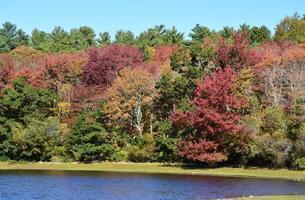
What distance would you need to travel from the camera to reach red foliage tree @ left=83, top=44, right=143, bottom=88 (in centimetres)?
9181

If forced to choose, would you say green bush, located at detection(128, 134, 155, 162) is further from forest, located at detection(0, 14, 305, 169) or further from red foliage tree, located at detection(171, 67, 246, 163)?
red foliage tree, located at detection(171, 67, 246, 163)

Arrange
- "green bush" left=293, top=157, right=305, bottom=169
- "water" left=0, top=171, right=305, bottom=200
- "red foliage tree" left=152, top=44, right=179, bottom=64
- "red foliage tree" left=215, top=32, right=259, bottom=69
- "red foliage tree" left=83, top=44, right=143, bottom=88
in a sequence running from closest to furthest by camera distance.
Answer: "water" left=0, top=171, right=305, bottom=200 < "green bush" left=293, top=157, right=305, bottom=169 < "red foliage tree" left=215, top=32, right=259, bottom=69 < "red foliage tree" left=83, top=44, right=143, bottom=88 < "red foliage tree" left=152, top=44, right=179, bottom=64

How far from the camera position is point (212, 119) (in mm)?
63219

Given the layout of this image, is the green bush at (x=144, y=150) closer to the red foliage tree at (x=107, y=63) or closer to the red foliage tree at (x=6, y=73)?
the red foliage tree at (x=107, y=63)

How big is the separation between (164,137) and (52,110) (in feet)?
70.8

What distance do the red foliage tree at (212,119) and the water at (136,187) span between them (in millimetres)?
8037

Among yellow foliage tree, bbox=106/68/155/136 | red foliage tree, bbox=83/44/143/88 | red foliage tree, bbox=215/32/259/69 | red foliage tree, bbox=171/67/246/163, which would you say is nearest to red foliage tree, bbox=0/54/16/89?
red foliage tree, bbox=83/44/143/88

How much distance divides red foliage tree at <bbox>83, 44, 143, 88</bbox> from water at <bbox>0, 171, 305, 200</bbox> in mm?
35417

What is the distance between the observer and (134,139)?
2963 inches

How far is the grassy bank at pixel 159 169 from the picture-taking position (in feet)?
184

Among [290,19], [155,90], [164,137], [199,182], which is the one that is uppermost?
[290,19]

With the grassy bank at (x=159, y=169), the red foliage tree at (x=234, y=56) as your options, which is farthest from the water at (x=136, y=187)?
the red foliage tree at (x=234, y=56)

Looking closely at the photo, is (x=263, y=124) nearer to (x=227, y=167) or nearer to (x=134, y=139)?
(x=227, y=167)

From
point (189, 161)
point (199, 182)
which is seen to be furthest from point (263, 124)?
point (199, 182)
